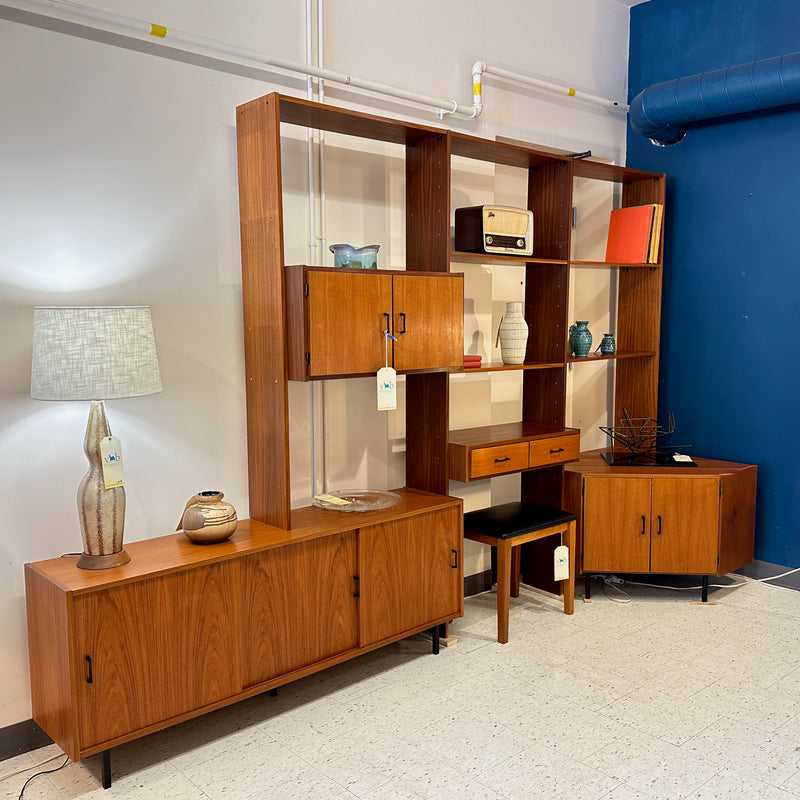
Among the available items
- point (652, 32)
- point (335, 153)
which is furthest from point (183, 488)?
point (652, 32)

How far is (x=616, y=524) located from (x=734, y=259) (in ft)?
5.02

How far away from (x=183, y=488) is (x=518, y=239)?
1.78 meters

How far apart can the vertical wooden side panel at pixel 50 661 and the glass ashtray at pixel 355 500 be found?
3.38 ft

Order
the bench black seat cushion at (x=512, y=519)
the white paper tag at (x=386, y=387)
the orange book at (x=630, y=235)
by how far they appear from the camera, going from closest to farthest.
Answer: the white paper tag at (x=386, y=387) → the bench black seat cushion at (x=512, y=519) → the orange book at (x=630, y=235)

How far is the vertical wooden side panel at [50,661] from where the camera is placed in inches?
86.3

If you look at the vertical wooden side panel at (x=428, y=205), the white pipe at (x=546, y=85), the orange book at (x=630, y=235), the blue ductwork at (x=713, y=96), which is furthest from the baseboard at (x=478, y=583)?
the blue ductwork at (x=713, y=96)

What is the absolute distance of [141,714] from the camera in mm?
2314

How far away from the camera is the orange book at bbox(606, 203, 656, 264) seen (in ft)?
13.2

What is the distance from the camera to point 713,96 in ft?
12.4

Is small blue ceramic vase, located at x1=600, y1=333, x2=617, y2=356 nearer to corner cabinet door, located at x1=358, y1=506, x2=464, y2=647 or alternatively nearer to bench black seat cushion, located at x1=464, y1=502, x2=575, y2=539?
bench black seat cushion, located at x1=464, y1=502, x2=575, y2=539

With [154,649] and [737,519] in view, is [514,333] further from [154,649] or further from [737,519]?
[154,649]

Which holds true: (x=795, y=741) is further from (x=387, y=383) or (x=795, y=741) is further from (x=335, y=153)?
(x=335, y=153)

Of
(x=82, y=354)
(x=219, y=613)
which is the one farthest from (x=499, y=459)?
(x=82, y=354)

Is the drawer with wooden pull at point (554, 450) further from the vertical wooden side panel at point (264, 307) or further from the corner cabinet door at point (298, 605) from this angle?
the vertical wooden side panel at point (264, 307)
